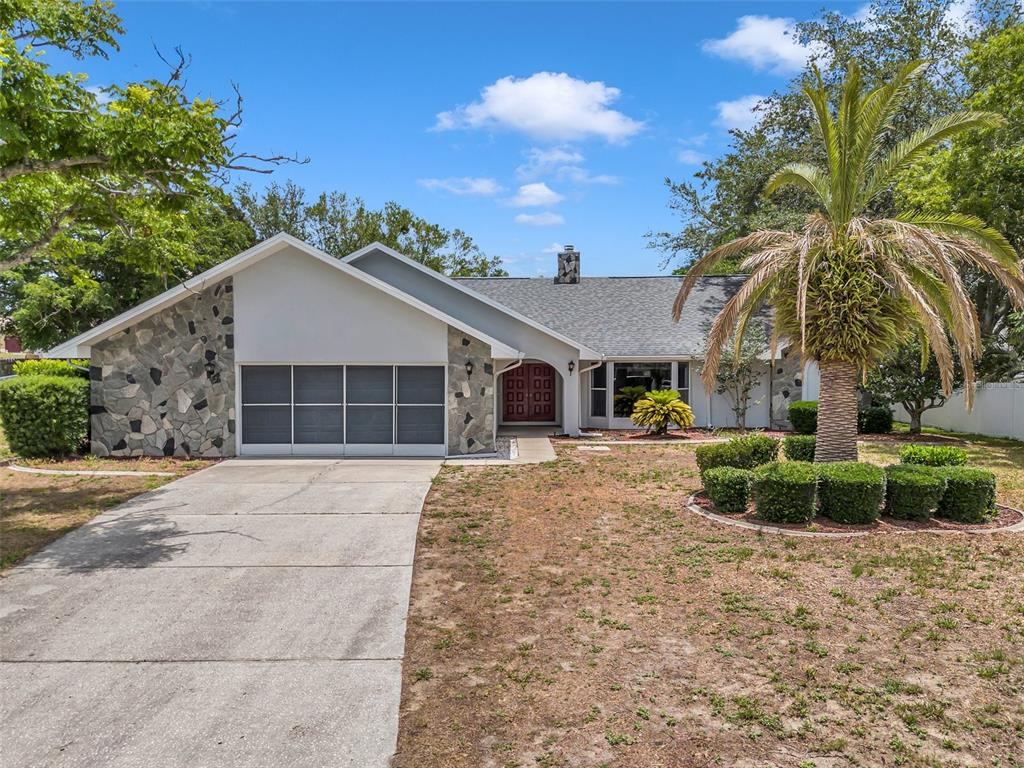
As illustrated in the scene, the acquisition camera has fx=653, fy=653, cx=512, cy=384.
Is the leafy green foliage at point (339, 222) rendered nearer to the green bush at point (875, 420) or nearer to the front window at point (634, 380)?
the front window at point (634, 380)

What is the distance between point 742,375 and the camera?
19.1 metres

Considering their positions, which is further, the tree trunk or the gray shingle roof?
the gray shingle roof

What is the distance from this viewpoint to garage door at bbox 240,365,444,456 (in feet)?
47.5

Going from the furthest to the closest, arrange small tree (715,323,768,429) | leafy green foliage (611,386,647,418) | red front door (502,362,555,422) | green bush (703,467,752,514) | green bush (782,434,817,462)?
1. red front door (502,362,555,422)
2. leafy green foliage (611,386,647,418)
3. small tree (715,323,768,429)
4. green bush (782,434,817,462)
5. green bush (703,467,752,514)

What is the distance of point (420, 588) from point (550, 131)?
1818 cm

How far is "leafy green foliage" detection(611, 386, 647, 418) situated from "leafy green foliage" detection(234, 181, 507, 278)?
22.4m

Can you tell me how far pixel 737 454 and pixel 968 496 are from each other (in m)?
3.07

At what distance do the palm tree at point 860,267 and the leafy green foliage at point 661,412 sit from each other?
300 inches

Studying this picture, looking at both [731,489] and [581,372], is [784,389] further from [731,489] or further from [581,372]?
[731,489]

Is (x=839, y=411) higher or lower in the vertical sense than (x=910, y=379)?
lower

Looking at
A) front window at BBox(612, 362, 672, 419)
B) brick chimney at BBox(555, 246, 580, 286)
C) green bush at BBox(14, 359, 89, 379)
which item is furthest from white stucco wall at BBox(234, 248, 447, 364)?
brick chimney at BBox(555, 246, 580, 286)

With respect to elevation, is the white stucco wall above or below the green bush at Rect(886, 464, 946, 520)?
above

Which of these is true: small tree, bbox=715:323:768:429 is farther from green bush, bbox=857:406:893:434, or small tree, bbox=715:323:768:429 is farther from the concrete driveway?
the concrete driveway

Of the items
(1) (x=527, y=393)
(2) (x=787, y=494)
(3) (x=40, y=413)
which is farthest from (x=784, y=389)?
(3) (x=40, y=413)
